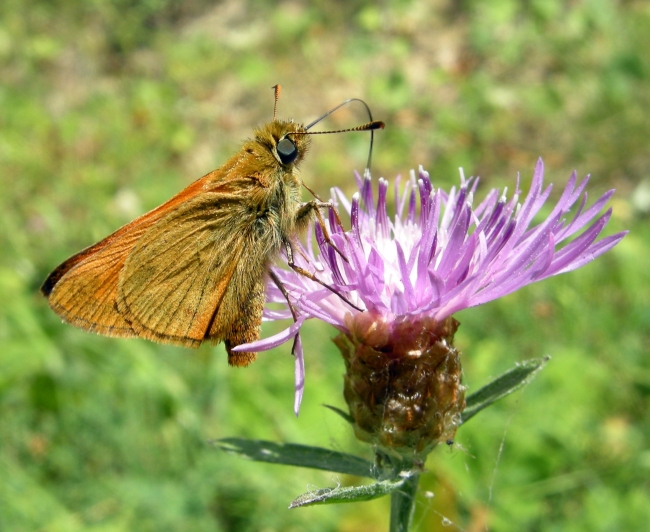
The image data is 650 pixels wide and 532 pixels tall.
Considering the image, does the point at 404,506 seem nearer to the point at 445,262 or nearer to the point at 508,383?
the point at 508,383

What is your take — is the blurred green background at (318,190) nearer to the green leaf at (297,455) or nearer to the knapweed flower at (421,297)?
the green leaf at (297,455)

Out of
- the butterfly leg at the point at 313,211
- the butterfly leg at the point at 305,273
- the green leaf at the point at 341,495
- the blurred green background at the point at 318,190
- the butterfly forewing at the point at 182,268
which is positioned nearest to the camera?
the green leaf at the point at 341,495

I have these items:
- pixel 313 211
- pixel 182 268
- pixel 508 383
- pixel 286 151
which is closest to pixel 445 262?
pixel 508 383

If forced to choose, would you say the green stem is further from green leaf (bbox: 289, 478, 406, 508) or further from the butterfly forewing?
the butterfly forewing

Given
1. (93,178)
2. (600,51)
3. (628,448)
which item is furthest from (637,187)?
(93,178)

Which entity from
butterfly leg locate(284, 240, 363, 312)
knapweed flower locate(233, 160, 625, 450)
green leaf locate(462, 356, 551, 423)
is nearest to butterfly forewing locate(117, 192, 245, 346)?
butterfly leg locate(284, 240, 363, 312)

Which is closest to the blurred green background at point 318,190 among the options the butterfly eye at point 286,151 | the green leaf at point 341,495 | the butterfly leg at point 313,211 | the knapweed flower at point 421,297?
the knapweed flower at point 421,297
